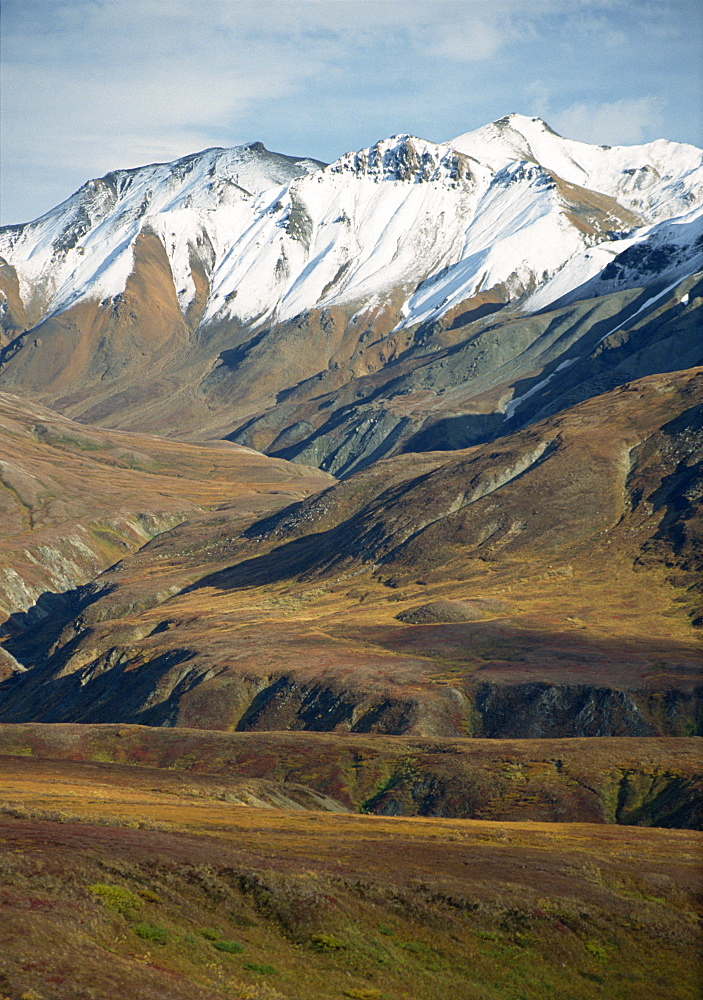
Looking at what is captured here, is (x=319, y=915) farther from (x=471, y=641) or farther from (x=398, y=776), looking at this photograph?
(x=471, y=641)

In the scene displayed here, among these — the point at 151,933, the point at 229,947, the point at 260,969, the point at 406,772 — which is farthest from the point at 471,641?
the point at 151,933

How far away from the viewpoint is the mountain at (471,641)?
11306cm

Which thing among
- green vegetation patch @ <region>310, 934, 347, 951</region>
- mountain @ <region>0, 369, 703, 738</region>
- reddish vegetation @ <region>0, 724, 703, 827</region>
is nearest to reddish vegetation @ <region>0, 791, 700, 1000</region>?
green vegetation patch @ <region>310, 934, 347, 951</region>

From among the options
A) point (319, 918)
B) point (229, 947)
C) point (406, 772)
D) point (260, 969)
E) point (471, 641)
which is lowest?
point (406, 772)

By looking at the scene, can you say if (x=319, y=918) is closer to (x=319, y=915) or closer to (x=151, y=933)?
(x=319, y=915)

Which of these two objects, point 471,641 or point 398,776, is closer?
point 398,776

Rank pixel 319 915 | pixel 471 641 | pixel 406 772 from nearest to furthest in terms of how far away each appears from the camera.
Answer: pixel 319 915
pixel 406 772
pixel 471 641

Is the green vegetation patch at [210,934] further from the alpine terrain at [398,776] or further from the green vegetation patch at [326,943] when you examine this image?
the green vegetation patch at [326,943]

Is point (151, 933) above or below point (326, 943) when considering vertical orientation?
above

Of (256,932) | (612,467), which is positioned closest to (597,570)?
(612,467)

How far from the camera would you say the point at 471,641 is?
138 meters

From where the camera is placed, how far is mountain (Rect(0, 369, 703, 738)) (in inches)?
4451

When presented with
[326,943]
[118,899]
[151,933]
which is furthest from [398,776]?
[151,933]

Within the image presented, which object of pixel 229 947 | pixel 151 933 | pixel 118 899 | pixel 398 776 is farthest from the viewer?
pixel 398 776
